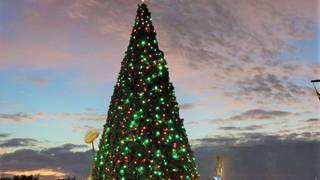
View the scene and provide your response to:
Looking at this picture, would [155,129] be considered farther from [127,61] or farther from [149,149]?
[127,61]

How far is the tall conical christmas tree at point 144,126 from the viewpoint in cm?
1317

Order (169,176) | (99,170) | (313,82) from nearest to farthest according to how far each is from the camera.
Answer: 1. (169,176)
2. (99,170)
3. (313,82)

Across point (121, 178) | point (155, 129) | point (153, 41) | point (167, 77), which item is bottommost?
point (121, 178)

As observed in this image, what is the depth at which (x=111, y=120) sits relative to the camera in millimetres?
14070

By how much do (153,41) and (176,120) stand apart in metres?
2.61

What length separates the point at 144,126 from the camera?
1352 centimetres

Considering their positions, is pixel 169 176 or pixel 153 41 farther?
A: pixel 153 41

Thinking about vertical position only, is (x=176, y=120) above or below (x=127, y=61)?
below

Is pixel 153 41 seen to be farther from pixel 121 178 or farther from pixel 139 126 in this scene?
pixel 121 178

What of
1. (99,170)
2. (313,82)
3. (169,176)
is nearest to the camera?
(169,176)

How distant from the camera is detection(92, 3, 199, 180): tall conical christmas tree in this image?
43.2ft

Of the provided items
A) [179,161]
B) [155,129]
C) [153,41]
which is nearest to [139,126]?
[155,129]

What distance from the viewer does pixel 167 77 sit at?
568 inches

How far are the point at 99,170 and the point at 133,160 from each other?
4.37ft
